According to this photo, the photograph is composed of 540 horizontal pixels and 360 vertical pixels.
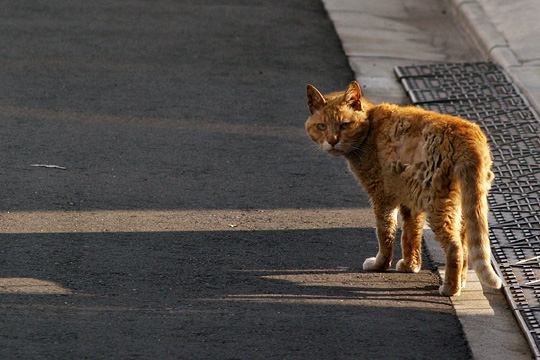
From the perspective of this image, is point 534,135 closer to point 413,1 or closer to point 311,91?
point 311,91

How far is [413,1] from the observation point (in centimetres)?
1453

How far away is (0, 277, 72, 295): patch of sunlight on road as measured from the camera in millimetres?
6285

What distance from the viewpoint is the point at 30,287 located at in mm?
6348

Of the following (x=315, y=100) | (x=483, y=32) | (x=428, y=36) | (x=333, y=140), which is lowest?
(x=428, y=36)

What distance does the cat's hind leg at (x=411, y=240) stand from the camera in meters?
6.76

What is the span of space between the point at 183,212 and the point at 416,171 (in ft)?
6.29

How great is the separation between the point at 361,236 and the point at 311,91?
3.54ft

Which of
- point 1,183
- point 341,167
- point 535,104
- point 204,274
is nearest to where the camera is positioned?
point 204,274

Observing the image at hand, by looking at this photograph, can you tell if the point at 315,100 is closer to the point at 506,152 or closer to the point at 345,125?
the point at 345,125

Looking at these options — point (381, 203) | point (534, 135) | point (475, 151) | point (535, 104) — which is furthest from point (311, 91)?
point (535, 104)

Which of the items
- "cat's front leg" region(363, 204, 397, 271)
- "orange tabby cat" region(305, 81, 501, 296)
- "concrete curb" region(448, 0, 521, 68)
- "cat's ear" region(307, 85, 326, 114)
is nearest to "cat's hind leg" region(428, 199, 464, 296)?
"orange tabby cat" region(305, 81, 501, 296)

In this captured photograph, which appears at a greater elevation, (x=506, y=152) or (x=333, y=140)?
(x=333, y=140)

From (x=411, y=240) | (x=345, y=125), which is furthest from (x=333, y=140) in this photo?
(x=411, y=240)

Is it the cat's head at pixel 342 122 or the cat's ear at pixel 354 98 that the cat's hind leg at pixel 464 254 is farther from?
the cat's ear at pixel 354 98
